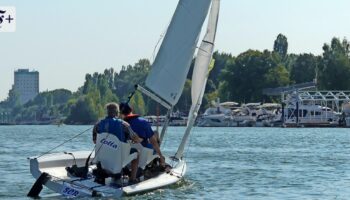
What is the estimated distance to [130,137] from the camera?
2291 cm

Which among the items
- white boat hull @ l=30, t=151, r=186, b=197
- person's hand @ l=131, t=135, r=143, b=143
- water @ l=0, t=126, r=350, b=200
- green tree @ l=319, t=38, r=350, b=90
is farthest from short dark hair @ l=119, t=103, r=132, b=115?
green tree @ l=319, t=38, r=350, b=90

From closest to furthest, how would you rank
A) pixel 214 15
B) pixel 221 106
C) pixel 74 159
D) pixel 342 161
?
pixel 74 159
pixel 214 15
pixel 342 161
pixel 221 106

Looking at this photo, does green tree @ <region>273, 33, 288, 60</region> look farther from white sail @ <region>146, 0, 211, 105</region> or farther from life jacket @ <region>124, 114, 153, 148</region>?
life jacket @ <region>124, 114, 153, 148</region>

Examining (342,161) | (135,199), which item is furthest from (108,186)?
(342,161)

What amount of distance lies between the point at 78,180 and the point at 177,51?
15.3 ft

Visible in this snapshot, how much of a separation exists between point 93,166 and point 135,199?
2886 mm

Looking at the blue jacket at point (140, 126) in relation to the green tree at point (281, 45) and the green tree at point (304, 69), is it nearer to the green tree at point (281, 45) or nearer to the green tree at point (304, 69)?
the green tree at point (304, 69)

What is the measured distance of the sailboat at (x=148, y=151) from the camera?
22.9 metres

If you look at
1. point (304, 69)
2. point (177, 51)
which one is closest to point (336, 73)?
point (304, 69)

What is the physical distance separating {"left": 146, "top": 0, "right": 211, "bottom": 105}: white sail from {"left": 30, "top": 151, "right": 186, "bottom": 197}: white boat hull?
83.7 inches

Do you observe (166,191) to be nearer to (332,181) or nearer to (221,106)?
(332,181)

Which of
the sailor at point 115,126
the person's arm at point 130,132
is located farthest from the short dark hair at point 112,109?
the person's arm at point 130,132

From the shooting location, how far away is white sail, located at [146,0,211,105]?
25703 mm

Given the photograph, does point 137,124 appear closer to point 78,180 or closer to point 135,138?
point 135,138
